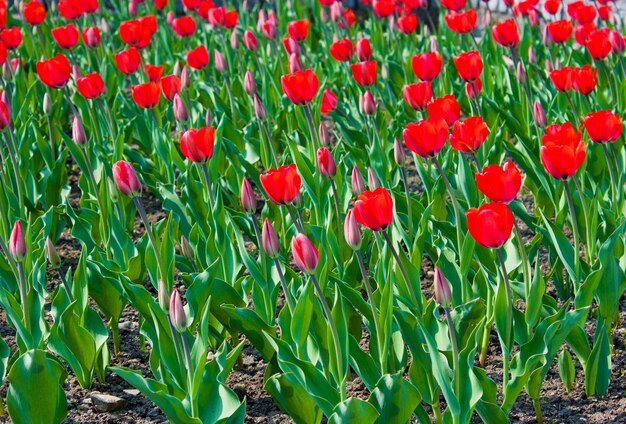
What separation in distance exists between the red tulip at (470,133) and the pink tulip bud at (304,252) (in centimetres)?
77

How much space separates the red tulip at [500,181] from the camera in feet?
7.73

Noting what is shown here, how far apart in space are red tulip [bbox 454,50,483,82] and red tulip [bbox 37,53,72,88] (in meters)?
1.49

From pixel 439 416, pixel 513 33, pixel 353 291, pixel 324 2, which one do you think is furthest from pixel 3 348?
pixel 324 2

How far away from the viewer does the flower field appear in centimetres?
235

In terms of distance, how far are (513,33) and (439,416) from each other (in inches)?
80.1

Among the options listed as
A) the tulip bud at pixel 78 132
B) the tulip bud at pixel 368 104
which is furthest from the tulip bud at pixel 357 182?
the tulip bud at pixel 78 132

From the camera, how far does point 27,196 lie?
3.91 meters

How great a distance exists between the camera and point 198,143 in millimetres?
2889

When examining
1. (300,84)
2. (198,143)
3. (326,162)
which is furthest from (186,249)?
(300,84)

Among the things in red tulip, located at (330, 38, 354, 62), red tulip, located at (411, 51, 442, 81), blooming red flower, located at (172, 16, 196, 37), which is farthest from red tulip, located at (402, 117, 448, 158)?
blooming red flower, located at (172, 16, 196, 37)

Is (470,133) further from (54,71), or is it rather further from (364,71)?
(54,71)

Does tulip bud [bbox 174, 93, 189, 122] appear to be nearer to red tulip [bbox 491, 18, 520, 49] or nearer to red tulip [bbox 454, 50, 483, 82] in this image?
red tulip [bbox 454, 50, 483, 82]

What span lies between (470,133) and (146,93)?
4.66 feet

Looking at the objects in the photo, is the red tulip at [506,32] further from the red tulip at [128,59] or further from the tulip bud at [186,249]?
the tulip bud at [186,249]
